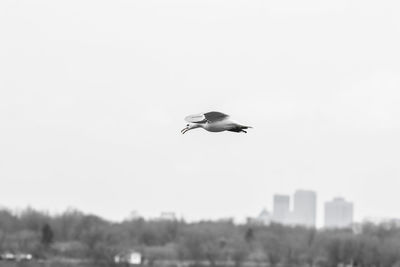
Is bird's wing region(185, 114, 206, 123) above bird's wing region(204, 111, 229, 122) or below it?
below

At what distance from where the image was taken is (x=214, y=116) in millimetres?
37031

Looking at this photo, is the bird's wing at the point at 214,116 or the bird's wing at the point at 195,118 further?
the bird's wing at the point at 214,116

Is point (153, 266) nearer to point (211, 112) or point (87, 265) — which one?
point (87, 265)

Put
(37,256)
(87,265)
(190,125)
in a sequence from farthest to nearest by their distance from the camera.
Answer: (37,256) < (87,265) < (190,125)

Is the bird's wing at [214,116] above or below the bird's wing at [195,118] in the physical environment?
above

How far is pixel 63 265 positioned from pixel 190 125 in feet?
454

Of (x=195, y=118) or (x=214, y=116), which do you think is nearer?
(x=195, y=118)

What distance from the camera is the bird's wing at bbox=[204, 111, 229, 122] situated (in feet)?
120

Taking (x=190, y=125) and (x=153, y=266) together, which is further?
(x=153, y=266)

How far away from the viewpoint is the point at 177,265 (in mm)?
198875

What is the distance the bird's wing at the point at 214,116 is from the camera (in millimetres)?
36562

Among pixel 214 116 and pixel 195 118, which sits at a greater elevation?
pixel 214 116

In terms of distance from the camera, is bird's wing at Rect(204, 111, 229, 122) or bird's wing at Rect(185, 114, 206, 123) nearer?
bird's wing at Rect(185, 114, 206, 123)

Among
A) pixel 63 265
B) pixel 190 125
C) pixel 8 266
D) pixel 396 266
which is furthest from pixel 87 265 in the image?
pixel 190 125
